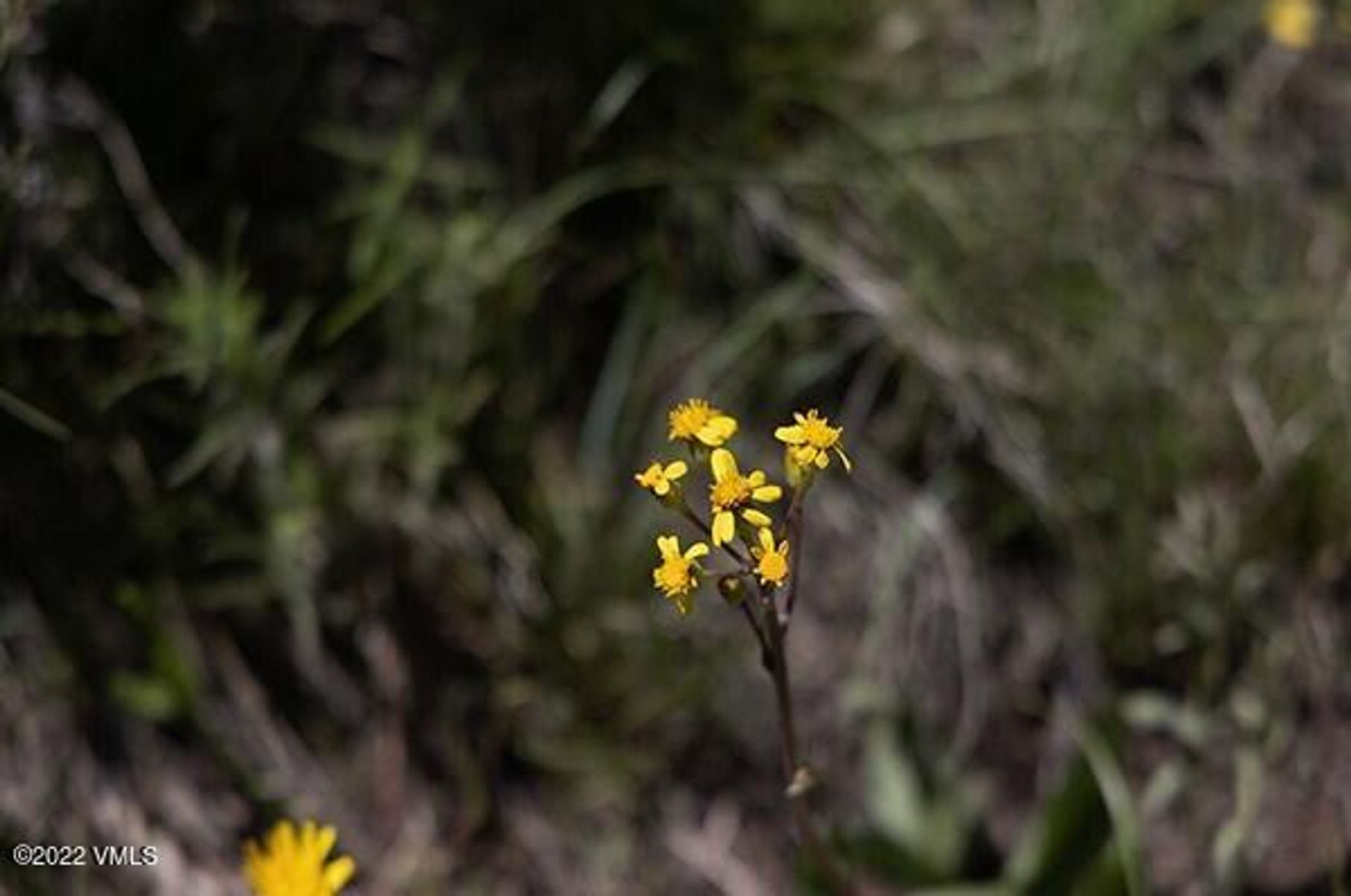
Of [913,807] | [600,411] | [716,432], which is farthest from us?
[600,411]

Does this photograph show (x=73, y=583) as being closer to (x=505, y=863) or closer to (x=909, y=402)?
(x=505, y=863)

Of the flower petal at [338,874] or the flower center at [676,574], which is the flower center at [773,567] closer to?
the flower center at [676,574]

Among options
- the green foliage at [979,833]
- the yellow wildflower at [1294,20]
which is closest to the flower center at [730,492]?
the green foliage at [979,833]

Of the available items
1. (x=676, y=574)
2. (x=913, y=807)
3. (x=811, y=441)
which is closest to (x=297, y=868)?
(x=676, y=574)

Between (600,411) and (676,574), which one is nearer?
(676,574)

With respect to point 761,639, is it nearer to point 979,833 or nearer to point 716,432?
point 716,432

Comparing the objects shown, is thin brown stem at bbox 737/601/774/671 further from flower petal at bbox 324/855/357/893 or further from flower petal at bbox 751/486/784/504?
flower petal at bbox 324/855/357/893
